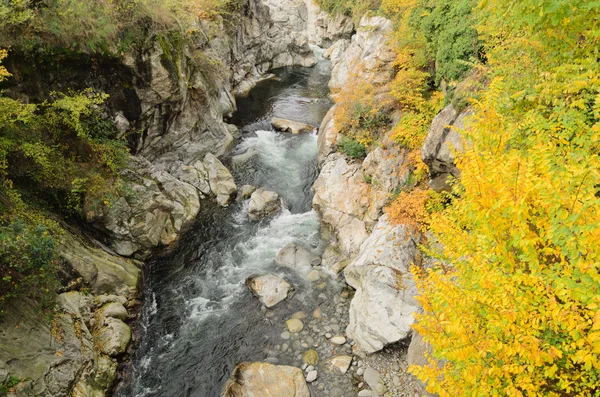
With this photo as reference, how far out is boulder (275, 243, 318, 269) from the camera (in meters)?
A: 14.9

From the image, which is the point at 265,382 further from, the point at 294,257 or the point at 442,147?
the point at 442,147

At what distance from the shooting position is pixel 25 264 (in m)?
8.97

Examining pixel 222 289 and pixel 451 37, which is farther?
pixel 222 289

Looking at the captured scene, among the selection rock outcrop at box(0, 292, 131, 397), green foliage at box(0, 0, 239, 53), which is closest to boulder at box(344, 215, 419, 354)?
rock outcrop at box(0, 292, 131, 397)

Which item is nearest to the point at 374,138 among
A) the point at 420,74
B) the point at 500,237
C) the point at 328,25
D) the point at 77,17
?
the point at 420,74

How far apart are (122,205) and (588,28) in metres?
15.8

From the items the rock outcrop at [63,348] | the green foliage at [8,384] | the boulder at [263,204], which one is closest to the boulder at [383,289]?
the boulder at [263,204]

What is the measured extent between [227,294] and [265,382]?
4.31 m

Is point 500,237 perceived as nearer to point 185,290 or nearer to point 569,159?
point 569,159

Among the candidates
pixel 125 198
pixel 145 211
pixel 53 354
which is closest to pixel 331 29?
pixel 145 211

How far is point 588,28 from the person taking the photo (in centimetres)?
652

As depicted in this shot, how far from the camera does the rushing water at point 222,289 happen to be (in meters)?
11.2

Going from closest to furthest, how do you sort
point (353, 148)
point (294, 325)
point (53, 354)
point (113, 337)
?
point (53, 354)
point (113, 337)
point (294, 325)
point (353, 148)

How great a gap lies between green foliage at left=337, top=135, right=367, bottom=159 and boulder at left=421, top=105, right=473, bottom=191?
15.9ft
